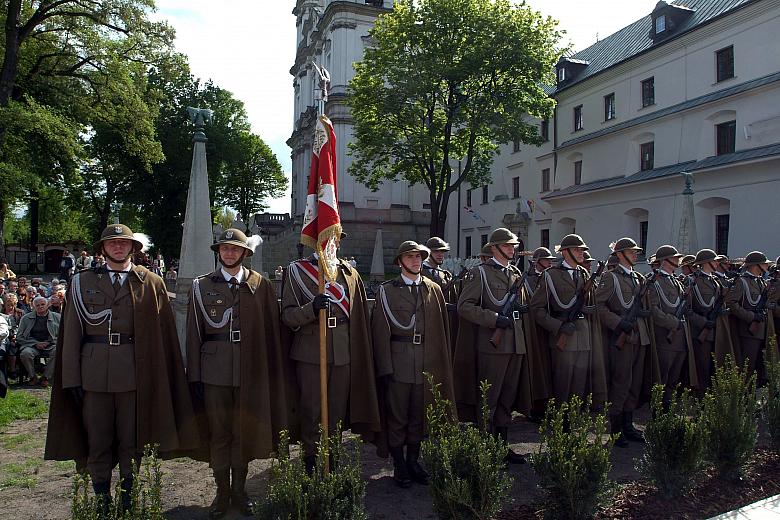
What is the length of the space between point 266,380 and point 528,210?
3497cm

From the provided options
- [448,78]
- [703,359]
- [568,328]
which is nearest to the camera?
[568,328]

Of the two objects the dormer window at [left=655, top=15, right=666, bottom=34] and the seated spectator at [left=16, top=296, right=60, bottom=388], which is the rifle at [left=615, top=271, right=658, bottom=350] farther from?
the dormer window at [left=655, top=15, right=666, bottom=34]

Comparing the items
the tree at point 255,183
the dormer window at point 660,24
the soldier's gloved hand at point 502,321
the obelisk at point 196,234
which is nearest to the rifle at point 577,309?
the soldier's gloved hand at point 502,321

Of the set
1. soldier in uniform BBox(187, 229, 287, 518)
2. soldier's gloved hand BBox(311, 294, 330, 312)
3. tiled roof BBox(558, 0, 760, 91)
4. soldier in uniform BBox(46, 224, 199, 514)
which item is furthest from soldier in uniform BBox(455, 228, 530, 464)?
tiled roof BBox(558, 0, 760, 91)

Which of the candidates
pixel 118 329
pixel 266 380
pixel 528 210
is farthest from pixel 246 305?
pixel 528 210

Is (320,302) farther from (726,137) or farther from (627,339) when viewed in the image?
(726,137)

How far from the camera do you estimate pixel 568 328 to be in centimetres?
652

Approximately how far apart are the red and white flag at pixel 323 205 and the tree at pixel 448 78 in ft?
65.2

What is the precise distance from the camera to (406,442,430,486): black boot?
570cm

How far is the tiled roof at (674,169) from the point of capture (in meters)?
23.2

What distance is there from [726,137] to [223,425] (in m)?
26.8

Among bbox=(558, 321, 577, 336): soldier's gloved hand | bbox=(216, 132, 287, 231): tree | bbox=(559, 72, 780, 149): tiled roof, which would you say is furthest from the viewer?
bbox=(216, 132, 287, 231): tree

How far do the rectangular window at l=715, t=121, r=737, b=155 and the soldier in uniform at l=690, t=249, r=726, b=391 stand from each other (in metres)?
19.8

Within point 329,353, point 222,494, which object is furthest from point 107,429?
point 329,353
